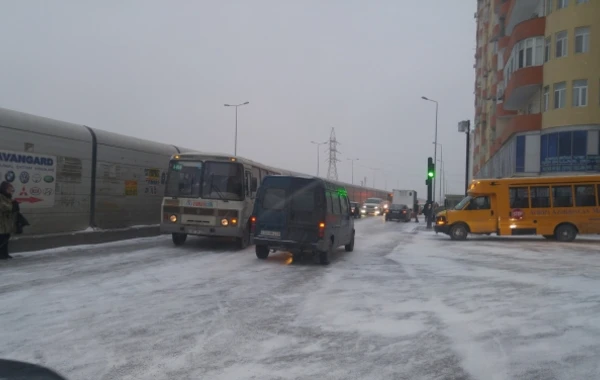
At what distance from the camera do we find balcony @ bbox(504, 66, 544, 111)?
32.1 m

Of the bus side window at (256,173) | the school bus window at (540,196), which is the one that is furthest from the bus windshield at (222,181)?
the school bus window at (540,196)

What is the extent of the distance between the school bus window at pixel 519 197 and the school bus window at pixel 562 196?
3.47ft

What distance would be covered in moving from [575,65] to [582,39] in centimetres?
149

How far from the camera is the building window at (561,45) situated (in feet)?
99.9

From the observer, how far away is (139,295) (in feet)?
29.5

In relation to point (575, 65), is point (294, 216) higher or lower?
lower

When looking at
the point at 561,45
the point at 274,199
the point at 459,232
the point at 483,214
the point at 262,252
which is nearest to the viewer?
the point at 274,199

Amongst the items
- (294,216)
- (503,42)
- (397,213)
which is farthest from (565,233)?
(503,42)

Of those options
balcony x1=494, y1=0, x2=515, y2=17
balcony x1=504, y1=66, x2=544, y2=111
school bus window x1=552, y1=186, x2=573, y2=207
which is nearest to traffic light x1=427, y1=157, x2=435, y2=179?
balcony x1=504, y1=66, x2=544, y2=111

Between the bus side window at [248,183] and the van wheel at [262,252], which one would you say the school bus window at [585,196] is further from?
the van wheel at [262,252]

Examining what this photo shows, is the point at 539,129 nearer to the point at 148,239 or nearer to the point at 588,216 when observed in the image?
the point at 588,216

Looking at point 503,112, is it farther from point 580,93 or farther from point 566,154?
point 566,154

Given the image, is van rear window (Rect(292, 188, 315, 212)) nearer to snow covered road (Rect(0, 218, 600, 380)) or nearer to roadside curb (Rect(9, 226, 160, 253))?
snow covered road (Rect(0, 218, 600, 380))

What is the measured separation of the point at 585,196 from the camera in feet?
73.2
